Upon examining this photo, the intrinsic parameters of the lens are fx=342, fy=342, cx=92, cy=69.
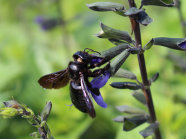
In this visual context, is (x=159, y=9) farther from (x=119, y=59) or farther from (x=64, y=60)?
(x=119, y=59)

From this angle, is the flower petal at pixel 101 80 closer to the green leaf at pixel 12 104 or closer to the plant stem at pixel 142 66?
the plant stem at pixel 142 66

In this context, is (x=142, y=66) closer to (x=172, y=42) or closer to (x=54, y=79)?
(x=172, y=42)

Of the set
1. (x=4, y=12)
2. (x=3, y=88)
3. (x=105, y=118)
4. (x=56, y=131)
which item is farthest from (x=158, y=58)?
(x=4, y=12)

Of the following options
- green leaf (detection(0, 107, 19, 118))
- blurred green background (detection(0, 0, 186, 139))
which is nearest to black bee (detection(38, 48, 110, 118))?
green leaf (detection(0, 107, 19, 118))

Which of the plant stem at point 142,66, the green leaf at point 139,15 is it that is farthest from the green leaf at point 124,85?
the green leaf at point 139,15

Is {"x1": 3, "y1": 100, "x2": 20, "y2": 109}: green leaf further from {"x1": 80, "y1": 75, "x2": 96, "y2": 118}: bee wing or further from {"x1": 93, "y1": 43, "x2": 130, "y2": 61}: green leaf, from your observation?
{"x1": 93, "y1": 43, "x2": 130, "y2": 61}: green leaf

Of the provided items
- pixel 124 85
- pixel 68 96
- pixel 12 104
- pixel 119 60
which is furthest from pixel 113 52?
pixel 68 96
